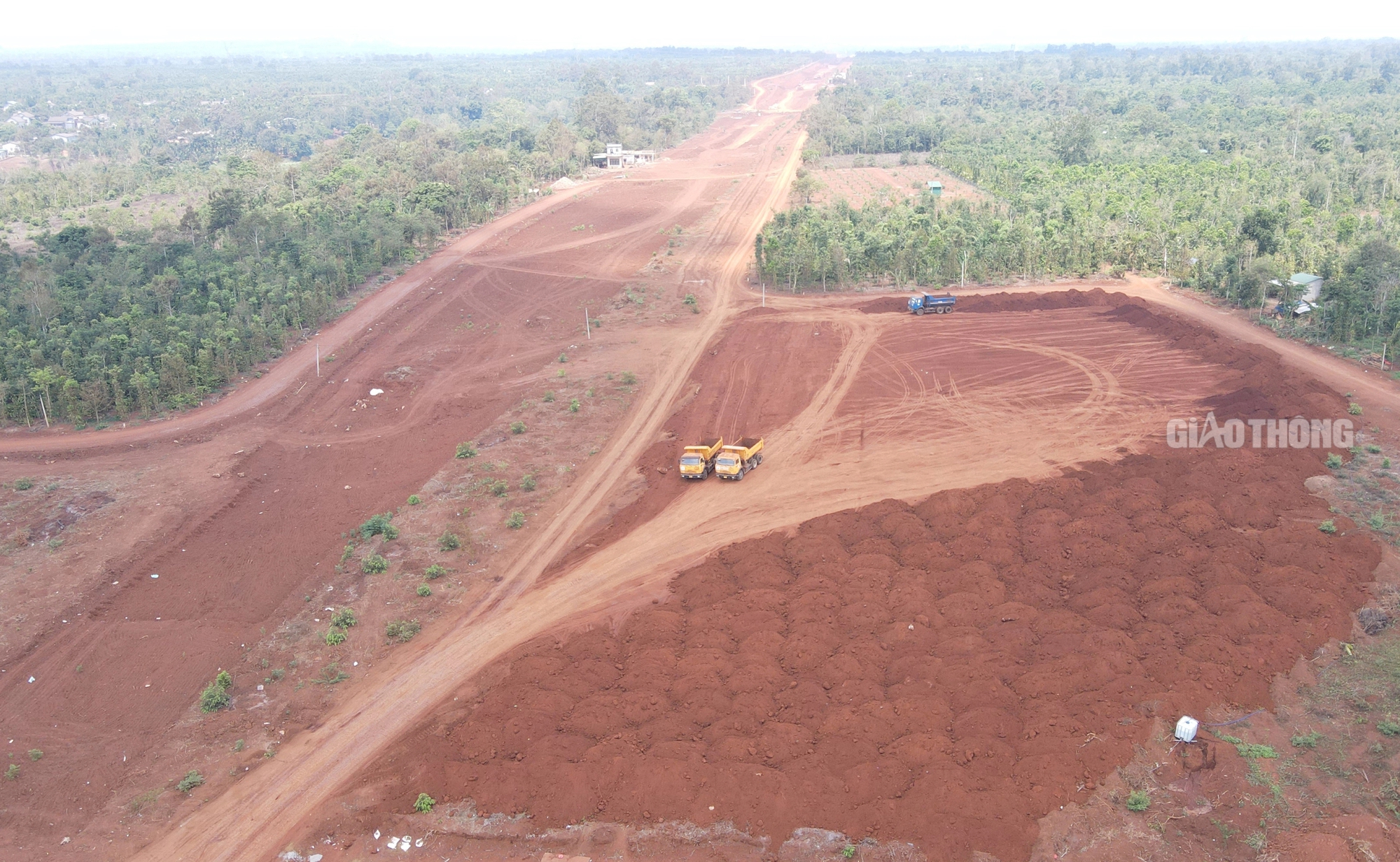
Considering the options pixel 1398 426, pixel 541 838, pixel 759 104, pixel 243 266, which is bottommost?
pixel 541 838

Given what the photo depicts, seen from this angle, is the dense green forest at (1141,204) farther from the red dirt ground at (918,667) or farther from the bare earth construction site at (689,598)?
the red dirt ground at (918,667)

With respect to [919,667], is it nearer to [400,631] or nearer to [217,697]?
[400,631]

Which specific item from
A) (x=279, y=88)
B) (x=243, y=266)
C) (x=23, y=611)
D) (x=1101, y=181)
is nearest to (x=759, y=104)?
(x=279, y=88)

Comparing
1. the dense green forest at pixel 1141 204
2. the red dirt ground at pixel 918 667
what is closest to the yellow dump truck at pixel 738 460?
the red dirt ground at pixel 918 667

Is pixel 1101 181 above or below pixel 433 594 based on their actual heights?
above

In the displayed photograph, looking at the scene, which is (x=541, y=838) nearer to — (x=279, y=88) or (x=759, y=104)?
(x=759, y=104)

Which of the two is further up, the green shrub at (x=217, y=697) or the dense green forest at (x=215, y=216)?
the dense green forest at (x=215, y=216)

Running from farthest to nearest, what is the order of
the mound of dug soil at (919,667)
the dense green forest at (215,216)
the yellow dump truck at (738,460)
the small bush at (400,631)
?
the dense green forest at (215,216), the yellow dump truck at (738,460), the small bush at (400,631), the mound of dug soil at (919,667)
